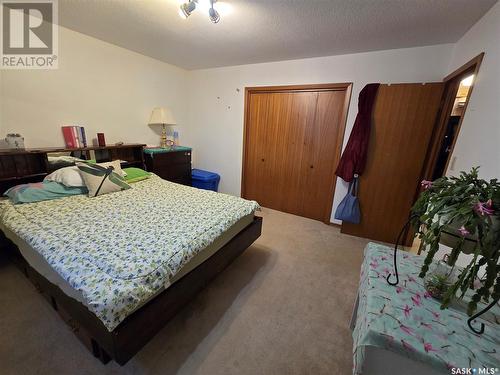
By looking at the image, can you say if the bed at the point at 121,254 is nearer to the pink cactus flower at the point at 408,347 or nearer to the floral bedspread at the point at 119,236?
the floral bedspread at the point at 119,236

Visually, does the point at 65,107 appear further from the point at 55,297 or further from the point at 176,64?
the point at 55,297

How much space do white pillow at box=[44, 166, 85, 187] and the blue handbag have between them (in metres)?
3.05

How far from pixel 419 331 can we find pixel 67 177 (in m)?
2.82

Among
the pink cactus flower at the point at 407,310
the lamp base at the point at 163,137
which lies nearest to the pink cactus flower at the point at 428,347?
the pink cactus flower at the point at 407,310

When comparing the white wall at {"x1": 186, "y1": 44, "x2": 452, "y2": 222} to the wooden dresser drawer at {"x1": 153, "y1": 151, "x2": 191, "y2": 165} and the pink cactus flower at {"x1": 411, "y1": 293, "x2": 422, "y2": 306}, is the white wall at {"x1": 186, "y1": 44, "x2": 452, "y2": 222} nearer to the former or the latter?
the wooden dresser drawer at {"x1": 153, "y1": 151, "x2": 191, "y2": 165}

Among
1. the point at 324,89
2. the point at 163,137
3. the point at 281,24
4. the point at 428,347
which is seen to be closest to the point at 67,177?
the point at 163,137

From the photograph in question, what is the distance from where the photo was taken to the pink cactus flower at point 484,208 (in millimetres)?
684

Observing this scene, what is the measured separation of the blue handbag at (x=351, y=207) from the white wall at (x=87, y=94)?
3.14m

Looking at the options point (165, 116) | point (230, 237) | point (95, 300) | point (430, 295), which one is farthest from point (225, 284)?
point (165, 116)

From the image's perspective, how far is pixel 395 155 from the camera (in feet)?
8.11

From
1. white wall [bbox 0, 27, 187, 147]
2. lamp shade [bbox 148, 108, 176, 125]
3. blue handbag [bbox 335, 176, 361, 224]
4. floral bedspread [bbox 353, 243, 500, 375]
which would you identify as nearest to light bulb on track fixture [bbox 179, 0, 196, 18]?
white wall [bbox 0, 27, 187, 147]

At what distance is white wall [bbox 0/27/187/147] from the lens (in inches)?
82.3

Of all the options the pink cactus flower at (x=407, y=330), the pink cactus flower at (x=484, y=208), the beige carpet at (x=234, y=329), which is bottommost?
the beige carpet at (x=234, y=329)

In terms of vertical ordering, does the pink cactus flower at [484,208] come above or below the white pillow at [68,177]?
above
